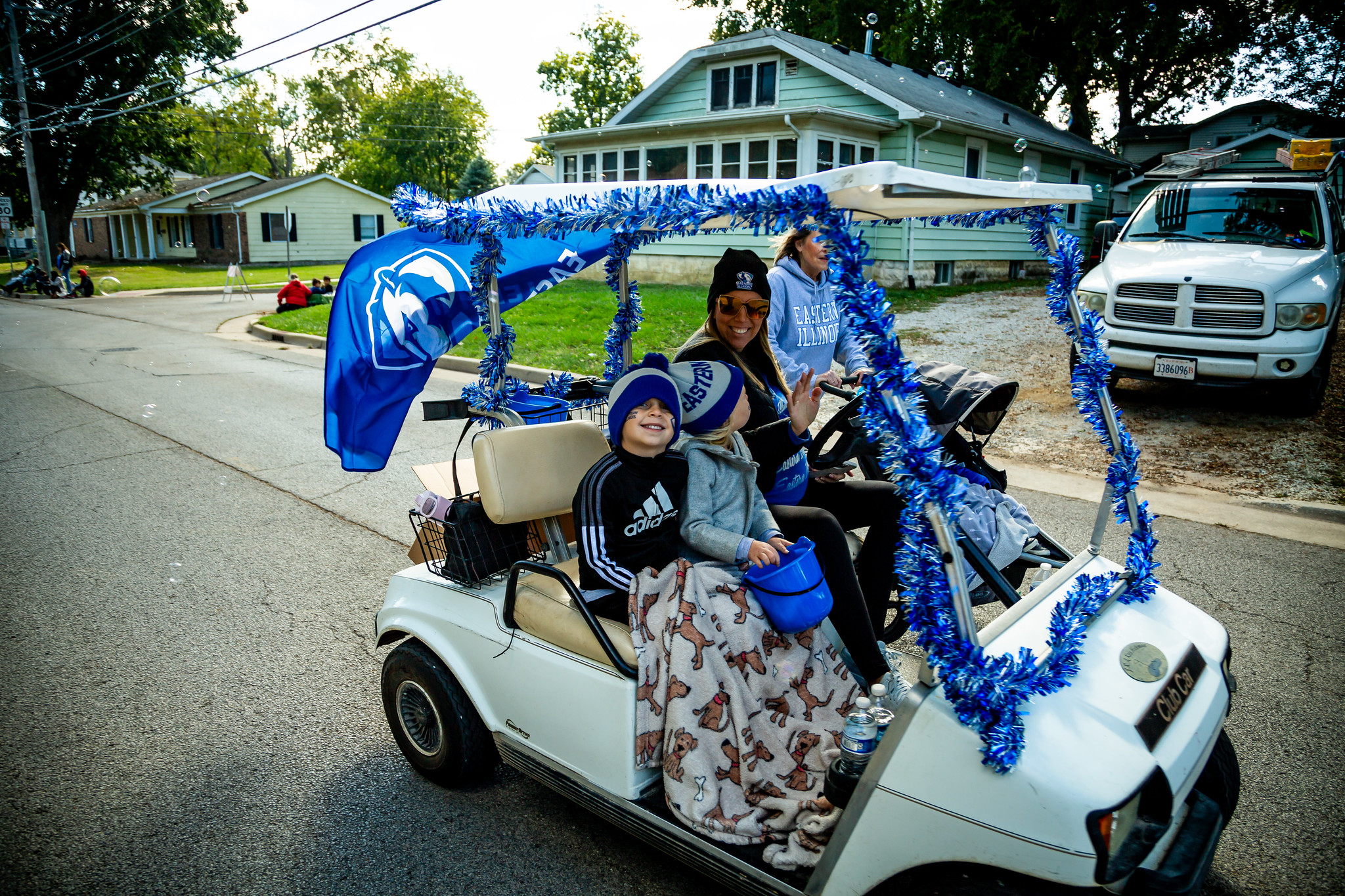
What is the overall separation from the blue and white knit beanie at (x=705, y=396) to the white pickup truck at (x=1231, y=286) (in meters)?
6.84

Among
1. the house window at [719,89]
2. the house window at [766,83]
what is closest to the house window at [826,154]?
the house window at [766,83]

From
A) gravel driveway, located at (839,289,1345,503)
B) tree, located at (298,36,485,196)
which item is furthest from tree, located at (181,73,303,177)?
gravel driveway, located at (839,289,1345,503)

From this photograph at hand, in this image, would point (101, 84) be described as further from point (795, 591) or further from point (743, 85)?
point (795, 591)

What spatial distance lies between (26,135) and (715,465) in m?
33.2

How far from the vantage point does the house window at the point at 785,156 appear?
64.8 feet

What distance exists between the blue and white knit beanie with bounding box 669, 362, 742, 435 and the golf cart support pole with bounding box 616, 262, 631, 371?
103cm

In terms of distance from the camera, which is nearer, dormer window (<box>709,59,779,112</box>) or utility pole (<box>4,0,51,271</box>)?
dormer window (<box>709,59,779,112</box>)

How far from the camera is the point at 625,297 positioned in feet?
12.8

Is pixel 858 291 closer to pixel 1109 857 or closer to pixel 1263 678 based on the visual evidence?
pixel 1109 857

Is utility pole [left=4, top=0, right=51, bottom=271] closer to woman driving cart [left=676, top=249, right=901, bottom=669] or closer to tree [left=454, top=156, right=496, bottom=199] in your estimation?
A: tree [left=454, top=156, right=496, bottom=199]

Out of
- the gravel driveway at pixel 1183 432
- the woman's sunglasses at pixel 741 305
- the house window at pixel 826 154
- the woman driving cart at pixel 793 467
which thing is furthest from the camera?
the house window at pixel 826 154

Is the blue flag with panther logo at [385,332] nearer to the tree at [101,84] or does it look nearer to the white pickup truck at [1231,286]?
the white pickup truck at [1231,286]

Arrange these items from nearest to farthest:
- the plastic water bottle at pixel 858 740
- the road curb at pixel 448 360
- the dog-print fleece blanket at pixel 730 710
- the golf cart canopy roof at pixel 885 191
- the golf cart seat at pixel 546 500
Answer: the golf cart canopy roof at pixel 885 191 → the plastic water bottle at pixel 858 740 → the dog-print fleece blanket at pixel 730 710 → the golf cart seat at pixel 546 500 → the road curb at pixel 448 360

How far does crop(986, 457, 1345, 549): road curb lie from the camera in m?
5.78
